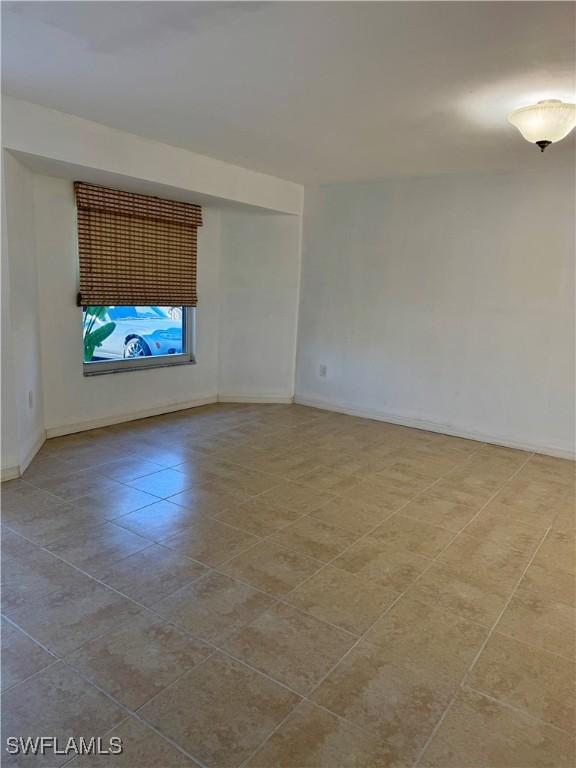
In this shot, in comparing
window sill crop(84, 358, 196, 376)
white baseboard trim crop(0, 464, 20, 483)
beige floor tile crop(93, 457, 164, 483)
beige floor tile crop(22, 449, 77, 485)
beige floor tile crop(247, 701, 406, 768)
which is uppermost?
window sill crop(84, 358, 196, 376)

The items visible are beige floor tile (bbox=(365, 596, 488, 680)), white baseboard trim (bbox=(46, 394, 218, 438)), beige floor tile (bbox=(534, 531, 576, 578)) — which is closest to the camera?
beige floor tile (bbox=(365, 596, 488, 680))

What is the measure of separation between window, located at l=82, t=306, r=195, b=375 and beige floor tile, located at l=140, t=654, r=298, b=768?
10.4 feet

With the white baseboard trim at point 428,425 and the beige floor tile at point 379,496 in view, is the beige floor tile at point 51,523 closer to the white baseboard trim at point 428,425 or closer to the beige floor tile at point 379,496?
the beige floor tile at point 379,496

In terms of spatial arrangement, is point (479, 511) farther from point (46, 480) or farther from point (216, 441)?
point (46, 480)

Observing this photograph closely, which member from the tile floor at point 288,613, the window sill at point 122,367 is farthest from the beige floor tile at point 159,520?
the window sill at point 122,367

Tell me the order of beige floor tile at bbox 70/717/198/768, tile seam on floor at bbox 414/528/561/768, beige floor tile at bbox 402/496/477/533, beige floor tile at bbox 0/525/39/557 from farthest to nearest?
1. beige floor tile at bbox 402/496/477/533
2. beige floor tile at bbox 0/525/39/557
3. tile seam on floor at bbox 414/528/561/768
4. beige floor tile at bbox 70/717/198/768

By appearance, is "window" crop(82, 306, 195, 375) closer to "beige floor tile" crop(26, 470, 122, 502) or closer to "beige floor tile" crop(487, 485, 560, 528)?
"beige floor tile" crop(26, 470, 122, 502)

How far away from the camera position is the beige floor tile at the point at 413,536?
8.44ft

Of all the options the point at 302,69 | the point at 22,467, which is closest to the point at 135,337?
the point at 22,467

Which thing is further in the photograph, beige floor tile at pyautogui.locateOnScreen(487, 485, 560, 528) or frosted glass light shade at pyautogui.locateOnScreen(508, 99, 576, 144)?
beige floor tile at pyautogui.locateOnScreen(487, 485, 560, 528)

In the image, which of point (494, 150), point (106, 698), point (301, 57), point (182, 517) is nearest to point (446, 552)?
point (182, 517)

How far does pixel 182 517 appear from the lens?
2773mm

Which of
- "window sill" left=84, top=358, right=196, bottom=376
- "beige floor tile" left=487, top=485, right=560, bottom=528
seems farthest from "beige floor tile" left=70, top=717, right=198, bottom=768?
"window sill" left=84, top=358, right=196, bottom=376

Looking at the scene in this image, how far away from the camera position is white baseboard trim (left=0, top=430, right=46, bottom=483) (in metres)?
3.12
